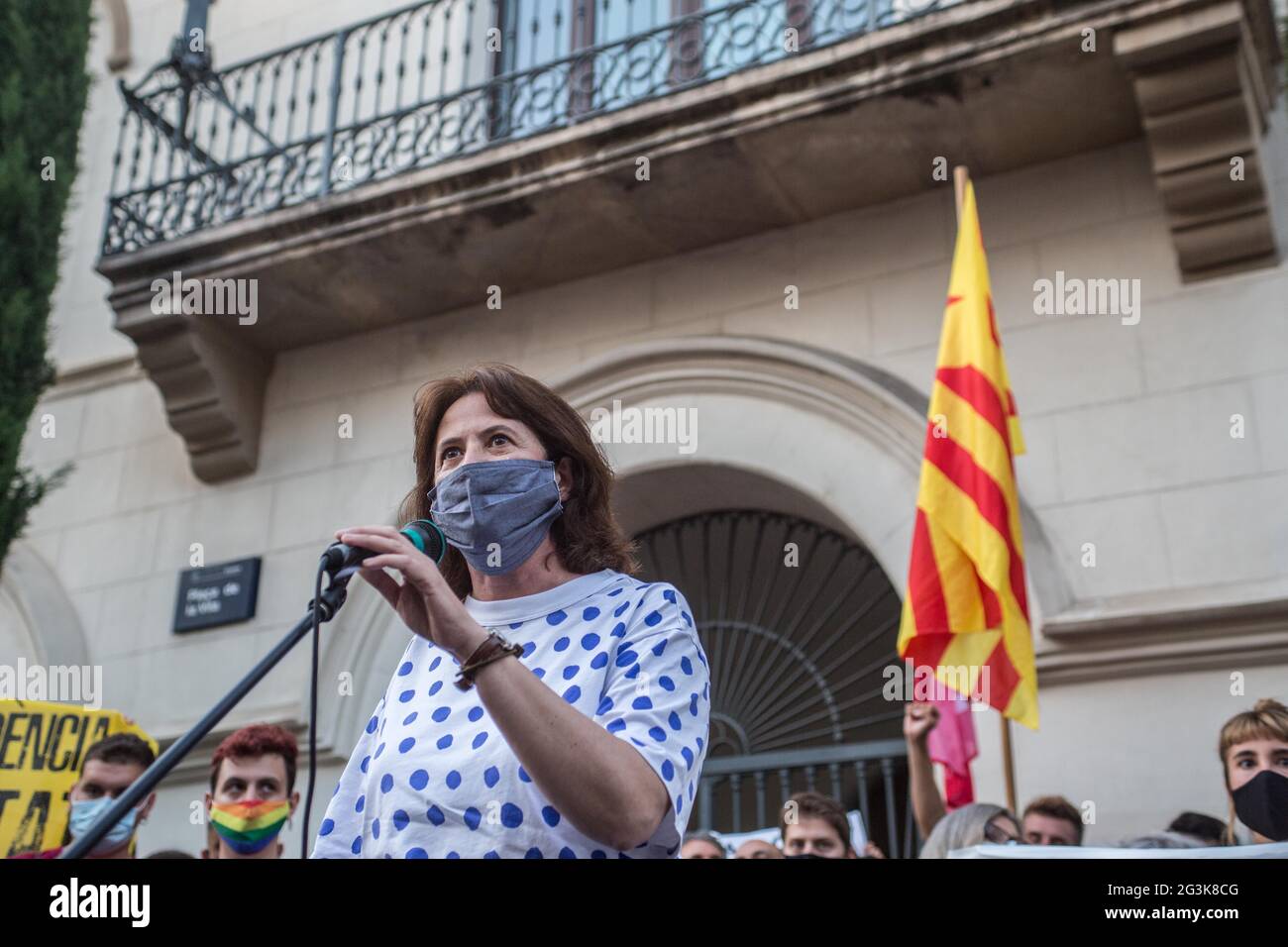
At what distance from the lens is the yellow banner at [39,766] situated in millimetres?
4785

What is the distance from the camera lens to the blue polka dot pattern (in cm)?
173

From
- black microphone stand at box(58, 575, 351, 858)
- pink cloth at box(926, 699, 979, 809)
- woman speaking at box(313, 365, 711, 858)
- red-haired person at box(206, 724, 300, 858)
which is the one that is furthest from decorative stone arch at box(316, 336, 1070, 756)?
black microphone stand at box(58, 575, 351, 858)

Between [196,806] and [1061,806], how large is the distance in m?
4.50

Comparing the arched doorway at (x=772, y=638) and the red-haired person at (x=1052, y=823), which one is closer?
the red-haired person at (x=1052, y=823)

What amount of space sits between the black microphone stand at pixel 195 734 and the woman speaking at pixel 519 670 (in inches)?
3.1

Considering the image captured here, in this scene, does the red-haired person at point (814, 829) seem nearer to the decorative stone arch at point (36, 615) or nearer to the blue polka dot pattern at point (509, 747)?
the blue polka dot pattern at point (509, 747)

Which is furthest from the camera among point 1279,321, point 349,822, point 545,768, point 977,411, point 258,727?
point 1279,321

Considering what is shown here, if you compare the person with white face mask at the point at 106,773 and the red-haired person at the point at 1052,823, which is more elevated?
the person with white face mask at the point at 106,773

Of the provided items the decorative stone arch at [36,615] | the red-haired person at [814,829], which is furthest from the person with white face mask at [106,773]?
the decorative stone arch at [36,615]

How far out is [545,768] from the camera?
1604mm

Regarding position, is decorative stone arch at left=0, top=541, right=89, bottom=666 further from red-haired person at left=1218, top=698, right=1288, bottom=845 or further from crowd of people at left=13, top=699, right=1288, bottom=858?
red-haired person at left=1218, top=698, right=1288, bottom=845
